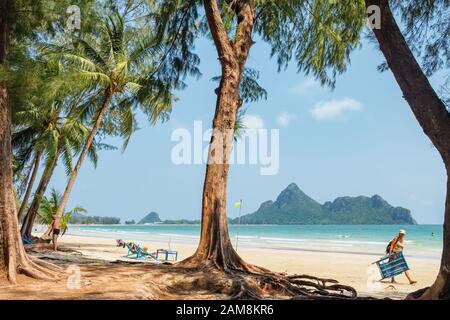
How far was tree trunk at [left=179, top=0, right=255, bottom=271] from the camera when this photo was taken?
759 cm

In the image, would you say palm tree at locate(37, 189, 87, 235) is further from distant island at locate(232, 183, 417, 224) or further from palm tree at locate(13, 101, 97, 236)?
distant island at locate(232, 183, 417, 224)

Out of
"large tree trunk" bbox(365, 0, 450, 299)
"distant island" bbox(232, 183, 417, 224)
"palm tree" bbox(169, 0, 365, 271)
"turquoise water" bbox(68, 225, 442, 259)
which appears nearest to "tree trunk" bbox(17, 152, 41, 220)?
"turquoise water" bbox(68, 225, 442, 259)

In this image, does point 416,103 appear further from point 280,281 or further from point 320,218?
point 320,218

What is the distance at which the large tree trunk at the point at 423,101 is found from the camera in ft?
14.6

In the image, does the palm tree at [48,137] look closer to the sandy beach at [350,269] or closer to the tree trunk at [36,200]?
the tree trunk at [36,200]

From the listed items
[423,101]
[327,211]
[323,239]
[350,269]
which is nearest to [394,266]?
[423,101]

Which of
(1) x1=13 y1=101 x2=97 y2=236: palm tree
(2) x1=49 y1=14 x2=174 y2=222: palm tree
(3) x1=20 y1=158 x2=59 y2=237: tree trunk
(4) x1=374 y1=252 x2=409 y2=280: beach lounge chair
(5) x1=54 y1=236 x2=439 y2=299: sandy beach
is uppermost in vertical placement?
(2) x1=49 y1=14 x2=174 y2=222: palm tree

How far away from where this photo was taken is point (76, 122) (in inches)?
661

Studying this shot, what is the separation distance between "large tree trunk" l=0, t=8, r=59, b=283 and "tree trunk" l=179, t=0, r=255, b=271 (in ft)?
8.53

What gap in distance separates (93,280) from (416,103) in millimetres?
4872

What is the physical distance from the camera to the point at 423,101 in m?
4.79

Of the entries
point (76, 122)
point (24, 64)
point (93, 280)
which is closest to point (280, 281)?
point (93, 280)

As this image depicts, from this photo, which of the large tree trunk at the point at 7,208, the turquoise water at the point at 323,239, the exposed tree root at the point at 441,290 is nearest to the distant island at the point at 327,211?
the turquoise water at the point at 323,239

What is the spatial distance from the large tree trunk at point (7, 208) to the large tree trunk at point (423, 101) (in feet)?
16.7
